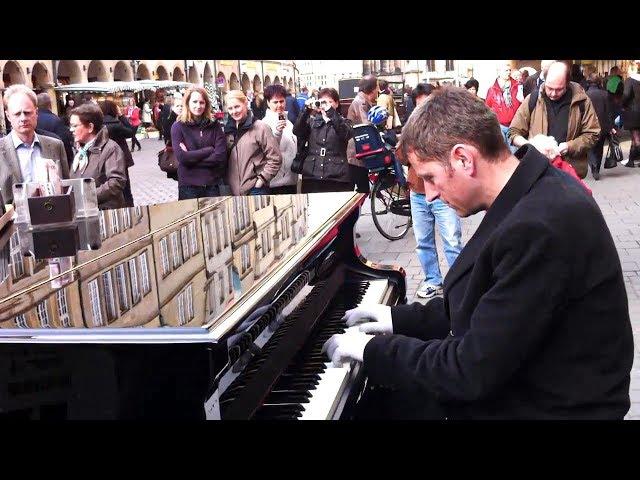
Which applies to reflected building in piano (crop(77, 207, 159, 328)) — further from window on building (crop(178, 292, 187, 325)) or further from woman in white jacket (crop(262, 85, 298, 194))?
woman in white jacket (crop(262, 85, 298, 194))

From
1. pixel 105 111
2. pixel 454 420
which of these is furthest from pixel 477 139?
pixel 105 111

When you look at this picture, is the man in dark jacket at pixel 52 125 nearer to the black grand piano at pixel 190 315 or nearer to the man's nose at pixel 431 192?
the black grand piano at pixel 190 315

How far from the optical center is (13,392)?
2.12 meters

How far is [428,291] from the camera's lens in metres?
6.73

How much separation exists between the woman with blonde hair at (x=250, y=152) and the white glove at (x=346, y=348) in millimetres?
5079

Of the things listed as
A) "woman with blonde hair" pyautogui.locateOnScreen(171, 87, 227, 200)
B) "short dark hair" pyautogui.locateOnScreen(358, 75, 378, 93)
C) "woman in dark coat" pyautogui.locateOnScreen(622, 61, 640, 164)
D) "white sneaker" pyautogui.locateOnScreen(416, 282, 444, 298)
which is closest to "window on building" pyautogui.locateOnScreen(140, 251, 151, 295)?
"white sneaker" pyautogui.locateOnScreen(416, 282, 444, 298)

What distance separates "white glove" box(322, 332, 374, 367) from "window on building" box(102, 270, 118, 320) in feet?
2.25

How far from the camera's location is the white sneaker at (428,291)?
22.0 ft

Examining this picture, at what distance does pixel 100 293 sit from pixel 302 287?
0.77 meters

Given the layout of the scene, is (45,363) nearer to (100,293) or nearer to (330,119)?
(100,293)

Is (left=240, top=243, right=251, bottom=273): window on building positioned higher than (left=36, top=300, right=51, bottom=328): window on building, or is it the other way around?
(left=240, top=243, right=251, bottom=273): window on building

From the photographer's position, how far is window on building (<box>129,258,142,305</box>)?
2.46 metres

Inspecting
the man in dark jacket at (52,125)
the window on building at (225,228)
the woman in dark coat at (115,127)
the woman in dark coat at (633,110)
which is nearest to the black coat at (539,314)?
the window on building at (225,228)

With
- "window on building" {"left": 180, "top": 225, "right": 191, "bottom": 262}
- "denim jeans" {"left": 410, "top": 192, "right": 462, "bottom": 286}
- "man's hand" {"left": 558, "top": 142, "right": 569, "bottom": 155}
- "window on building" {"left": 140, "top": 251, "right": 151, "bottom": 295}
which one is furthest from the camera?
"denim jeans" {"left": 410, "top": 192, "right": 462, "bottom": 286}
